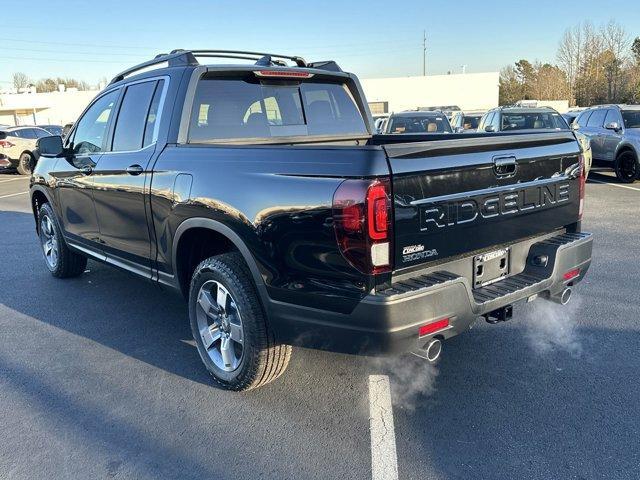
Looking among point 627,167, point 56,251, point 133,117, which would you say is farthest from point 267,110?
point 627,167

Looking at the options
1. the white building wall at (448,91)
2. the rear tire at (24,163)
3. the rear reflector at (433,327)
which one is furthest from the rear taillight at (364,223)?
the white building wall at (448,91)

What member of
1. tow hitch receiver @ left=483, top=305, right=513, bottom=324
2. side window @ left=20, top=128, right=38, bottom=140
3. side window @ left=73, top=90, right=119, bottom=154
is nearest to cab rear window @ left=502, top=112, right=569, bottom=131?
side window @ left=73, top=90, right=119, bottom=154

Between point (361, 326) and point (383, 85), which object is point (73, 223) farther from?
point (383, 85)

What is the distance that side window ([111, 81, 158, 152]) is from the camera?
13.8 feet

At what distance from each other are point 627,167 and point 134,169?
12.2 meters

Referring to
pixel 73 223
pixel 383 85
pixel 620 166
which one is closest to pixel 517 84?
pixel 383 85

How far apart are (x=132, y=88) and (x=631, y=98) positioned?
176 ft

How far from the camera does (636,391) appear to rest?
11.1 ft

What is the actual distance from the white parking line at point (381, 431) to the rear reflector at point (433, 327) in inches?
25.6

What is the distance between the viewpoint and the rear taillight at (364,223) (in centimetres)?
258

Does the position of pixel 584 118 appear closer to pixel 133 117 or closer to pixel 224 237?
pixel 133 117

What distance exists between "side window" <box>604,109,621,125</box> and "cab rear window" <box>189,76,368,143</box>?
1027 centimetres

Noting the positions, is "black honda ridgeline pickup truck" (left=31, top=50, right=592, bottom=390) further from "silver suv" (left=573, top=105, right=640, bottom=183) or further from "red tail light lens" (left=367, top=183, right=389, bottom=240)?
"silver suv" (left=573, top=105, right=640, bottom=183)

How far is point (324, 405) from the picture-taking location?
339cm
